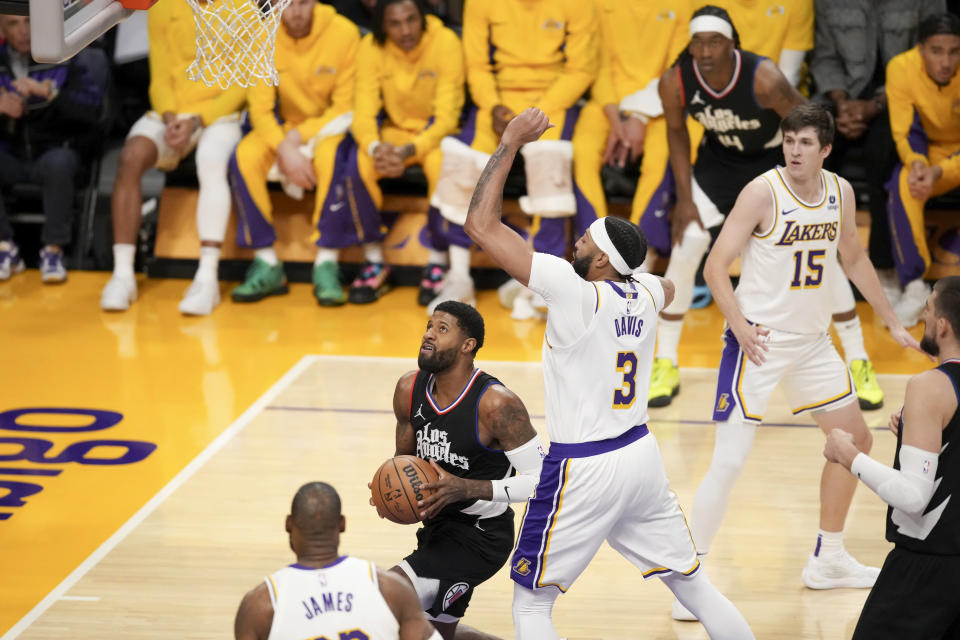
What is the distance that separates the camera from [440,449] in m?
4.10

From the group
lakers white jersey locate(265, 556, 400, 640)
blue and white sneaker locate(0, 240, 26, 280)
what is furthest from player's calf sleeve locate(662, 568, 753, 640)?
blue and white sneaker locate(0, 240, 26, 280)

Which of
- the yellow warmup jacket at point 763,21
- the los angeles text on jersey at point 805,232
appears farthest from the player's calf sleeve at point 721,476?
the yellow warmup jacket at point 763,21

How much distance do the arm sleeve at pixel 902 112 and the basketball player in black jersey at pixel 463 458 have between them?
5.33 meters

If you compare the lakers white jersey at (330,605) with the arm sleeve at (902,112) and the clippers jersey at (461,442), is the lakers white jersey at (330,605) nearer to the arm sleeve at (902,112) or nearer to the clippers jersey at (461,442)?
the clippers jersey at (461,442)

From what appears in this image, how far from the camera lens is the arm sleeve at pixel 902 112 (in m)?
8.38

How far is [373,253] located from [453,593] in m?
5.41

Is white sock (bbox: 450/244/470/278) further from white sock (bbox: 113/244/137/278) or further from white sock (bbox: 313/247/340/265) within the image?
white sock (bbox: 113/244/137/278)

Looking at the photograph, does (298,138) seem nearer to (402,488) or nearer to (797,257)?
(797,257)

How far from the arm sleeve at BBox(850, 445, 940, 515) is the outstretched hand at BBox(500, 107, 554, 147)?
1.42m

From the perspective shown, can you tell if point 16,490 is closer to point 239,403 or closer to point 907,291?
point 239,403

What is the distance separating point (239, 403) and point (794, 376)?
11.4 feet

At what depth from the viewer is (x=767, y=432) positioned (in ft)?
22.0

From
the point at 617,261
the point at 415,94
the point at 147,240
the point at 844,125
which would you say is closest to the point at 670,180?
the point at 844,125

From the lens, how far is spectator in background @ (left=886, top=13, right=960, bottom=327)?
326 inches
